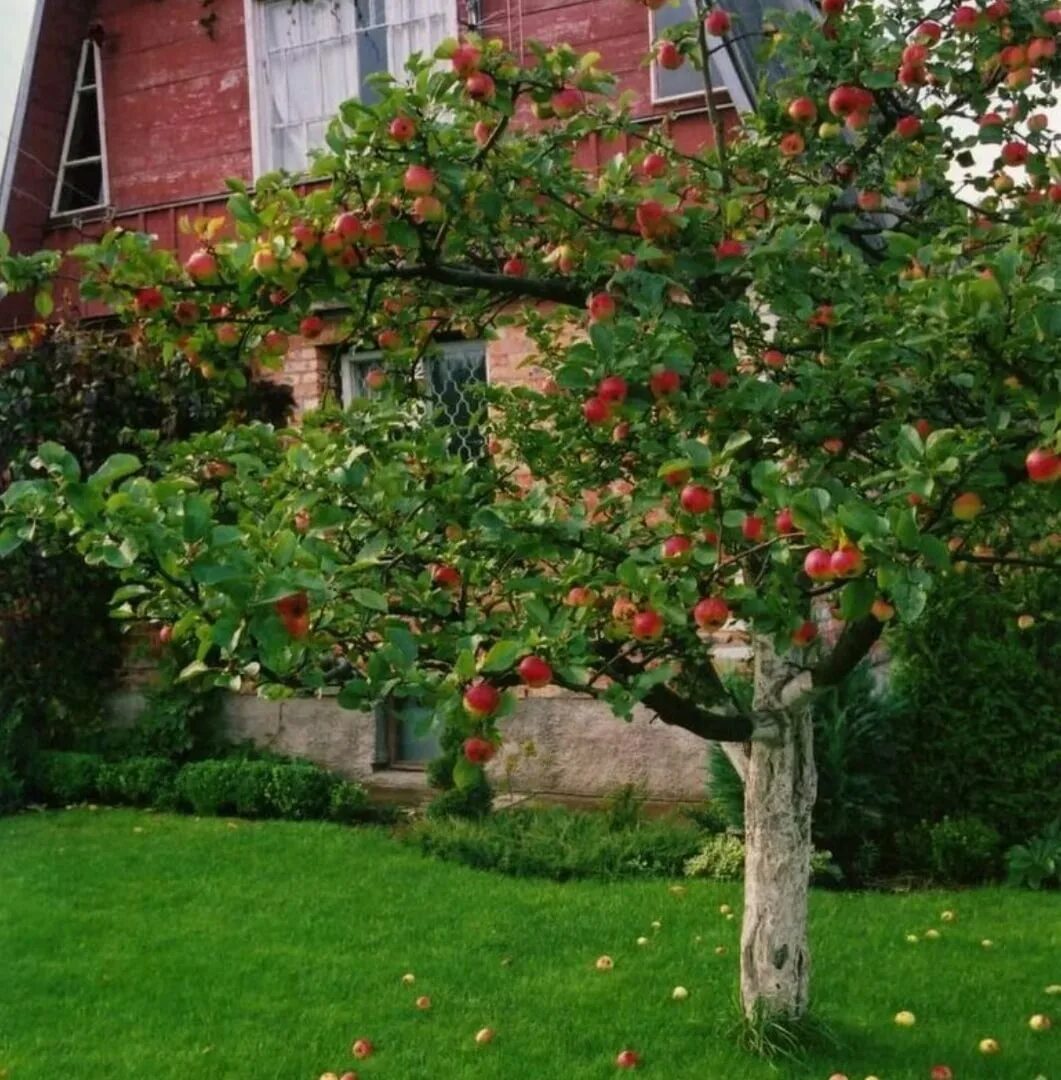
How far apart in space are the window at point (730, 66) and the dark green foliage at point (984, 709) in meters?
2.87

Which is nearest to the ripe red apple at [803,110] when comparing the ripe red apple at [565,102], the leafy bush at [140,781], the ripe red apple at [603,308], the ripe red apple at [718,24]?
the ripe red apple at [718,24]

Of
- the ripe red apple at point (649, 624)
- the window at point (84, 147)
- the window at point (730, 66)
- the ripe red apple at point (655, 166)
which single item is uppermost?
the window at point (84, 147)

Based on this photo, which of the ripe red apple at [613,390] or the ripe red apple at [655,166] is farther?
the ripe red apple at [655,166]

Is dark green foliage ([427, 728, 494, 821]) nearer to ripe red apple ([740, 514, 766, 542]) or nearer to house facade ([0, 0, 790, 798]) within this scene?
house facade ([0, 0, 790, 798])

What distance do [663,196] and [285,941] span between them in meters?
3.63

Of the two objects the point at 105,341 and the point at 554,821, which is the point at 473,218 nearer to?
the point at 554,821

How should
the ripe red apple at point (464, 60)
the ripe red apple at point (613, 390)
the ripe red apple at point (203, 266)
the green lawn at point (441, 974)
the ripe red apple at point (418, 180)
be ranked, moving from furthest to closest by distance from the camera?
the green lawn at point (441, 974), the ripe red apple at point (203, 266), the ripe red apple at point (464, 60), the ripe red apple at point (418, 180), the ripe red apple at point (613, 390)

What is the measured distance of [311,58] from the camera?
10.3 m

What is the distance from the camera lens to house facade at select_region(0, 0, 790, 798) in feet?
28.7

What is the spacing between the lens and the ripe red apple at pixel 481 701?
8.08 feet

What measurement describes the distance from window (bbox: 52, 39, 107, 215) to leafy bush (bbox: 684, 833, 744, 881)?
25.0 feet

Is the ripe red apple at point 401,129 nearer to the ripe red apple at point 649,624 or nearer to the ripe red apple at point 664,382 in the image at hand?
the ripe red apple at point 664,382

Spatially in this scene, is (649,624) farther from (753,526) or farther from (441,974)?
(441,974)

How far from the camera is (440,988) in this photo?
493 centimetres
